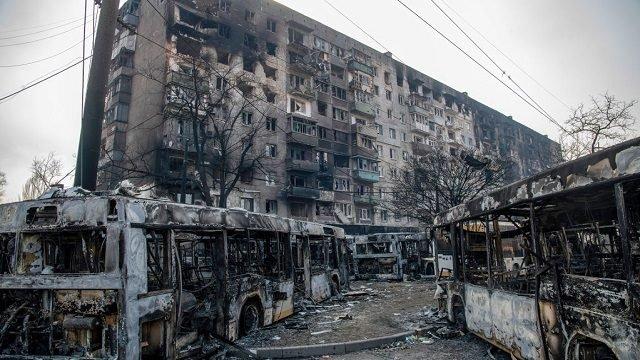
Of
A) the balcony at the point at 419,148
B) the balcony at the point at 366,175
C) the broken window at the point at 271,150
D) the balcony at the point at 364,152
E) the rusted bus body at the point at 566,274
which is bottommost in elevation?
the rusted bus body at the point at 566,274

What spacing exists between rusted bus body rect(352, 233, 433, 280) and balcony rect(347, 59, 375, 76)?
84.4 ft

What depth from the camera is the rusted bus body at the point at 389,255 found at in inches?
904

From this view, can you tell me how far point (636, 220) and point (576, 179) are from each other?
6.65 ft

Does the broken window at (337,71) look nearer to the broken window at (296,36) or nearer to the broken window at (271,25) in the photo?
the broken window at (296,36)

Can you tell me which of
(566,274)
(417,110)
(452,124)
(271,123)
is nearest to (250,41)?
(271,123)

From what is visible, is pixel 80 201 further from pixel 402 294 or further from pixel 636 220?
pixel 402 294

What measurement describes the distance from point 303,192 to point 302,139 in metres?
5.18

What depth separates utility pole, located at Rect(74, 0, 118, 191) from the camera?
28.1 ft

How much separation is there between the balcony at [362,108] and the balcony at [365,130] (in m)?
1.74

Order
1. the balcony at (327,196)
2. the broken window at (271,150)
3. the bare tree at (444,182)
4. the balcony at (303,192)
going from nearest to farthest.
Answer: the bare tree at (444,182) → the balcony at (303,192) → the broken window at (271,150) → the balcony at (327,196)

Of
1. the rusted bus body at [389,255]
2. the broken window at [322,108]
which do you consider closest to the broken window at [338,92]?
the broken window at [322,108]

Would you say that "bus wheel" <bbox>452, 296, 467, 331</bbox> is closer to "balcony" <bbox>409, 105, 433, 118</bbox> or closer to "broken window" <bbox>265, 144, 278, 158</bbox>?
"broken window" <bbox>265, 144, 278, 158</bbox>

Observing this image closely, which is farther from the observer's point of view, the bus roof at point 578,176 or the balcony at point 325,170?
the balcony at point 325,170

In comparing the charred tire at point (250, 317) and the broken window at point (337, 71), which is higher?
the broken window at point (337, 71)
